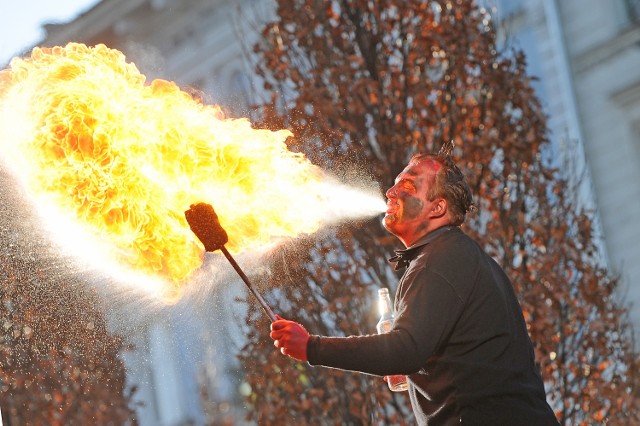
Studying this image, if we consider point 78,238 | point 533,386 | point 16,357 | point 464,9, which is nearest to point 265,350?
point 78,238

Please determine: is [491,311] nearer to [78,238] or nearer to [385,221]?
[385,221]

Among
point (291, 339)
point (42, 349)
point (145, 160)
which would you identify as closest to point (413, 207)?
point (291, 339)

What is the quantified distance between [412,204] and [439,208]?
0.33ft

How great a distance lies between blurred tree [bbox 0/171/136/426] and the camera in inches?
289

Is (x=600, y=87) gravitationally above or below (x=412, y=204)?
below

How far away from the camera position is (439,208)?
12.0ft

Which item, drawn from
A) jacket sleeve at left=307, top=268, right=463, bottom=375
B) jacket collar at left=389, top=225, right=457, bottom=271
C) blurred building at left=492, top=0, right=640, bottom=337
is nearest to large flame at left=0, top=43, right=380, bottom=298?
jacket collar at left=389, top=225, right=457, bottom=271

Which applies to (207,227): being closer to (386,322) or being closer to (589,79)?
(386,322)

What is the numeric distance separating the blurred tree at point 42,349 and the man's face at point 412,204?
417 centimetres

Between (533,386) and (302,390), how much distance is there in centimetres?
315

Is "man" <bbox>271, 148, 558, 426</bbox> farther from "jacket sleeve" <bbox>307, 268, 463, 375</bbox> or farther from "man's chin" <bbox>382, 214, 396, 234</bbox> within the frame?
"man's chin" <bbox>382, 214, 396, 234</bbox>

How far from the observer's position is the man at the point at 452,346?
3240mm

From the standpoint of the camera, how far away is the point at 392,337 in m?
3.22

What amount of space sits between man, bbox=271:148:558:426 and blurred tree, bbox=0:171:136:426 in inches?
175
